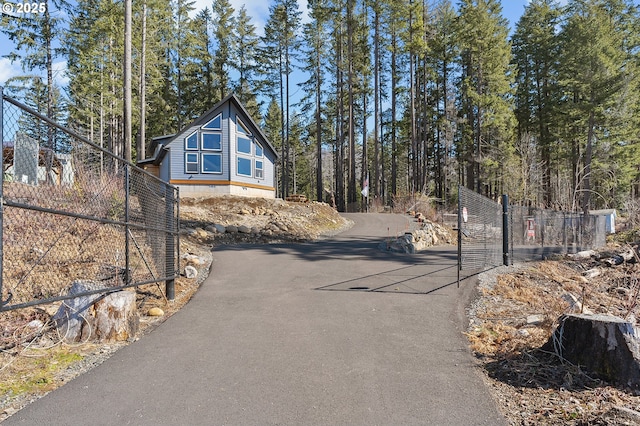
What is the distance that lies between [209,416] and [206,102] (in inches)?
1481

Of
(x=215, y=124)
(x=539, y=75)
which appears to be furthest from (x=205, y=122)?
(x=539, y=75)

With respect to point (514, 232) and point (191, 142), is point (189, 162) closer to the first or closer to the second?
point (191, 142)

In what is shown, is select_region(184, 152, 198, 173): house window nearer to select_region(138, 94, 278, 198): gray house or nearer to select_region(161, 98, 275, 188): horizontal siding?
select_region(138, 94, 278, 198): gray house

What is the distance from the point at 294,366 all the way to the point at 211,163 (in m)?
21.4

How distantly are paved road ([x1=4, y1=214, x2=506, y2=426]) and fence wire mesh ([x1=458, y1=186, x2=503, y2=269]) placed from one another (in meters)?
1.73

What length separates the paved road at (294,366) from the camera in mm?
3061

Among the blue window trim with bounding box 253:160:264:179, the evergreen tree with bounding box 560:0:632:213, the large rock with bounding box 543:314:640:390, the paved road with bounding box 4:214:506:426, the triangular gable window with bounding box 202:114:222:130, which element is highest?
the evergreen tree with bounding box 560:0:632:213

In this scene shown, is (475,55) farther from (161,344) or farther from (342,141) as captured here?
(161,344)

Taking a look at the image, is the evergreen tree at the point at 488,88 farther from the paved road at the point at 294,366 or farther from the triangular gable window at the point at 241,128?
the paved road at the point at 294,366

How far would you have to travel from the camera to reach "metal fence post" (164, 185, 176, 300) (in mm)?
6738

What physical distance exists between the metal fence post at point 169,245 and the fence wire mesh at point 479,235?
19.8ft

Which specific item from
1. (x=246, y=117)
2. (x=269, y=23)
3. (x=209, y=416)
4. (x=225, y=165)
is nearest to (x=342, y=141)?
(x=246, y=117)

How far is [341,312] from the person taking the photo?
235 inches

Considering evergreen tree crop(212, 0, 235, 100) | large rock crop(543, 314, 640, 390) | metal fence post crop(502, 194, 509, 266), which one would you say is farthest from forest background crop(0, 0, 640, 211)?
large rock crop(543, 314, 640, 390)
